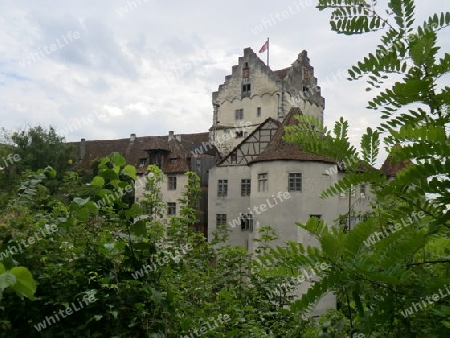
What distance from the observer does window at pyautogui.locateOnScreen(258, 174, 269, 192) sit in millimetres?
21469

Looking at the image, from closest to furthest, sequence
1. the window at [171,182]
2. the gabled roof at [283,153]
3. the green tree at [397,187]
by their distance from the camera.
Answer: the green tree at [397,187], the gabled roof at [283,153], the window at [171,182]

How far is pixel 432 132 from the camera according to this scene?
106cm

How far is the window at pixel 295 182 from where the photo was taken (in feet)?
67.2

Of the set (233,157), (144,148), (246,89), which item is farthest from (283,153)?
(144,148)

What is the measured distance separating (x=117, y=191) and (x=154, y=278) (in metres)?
0.81

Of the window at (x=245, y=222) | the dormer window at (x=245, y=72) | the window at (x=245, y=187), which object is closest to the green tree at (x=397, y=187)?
the window at (x=245, y=222)

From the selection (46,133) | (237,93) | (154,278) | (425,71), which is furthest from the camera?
(46,133)

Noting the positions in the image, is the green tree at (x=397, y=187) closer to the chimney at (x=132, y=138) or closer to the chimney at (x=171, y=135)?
the chimney at (x=171, y=135)

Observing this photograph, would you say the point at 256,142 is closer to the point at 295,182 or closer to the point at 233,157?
the point at 233,157

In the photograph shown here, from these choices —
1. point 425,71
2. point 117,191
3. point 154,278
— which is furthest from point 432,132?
point 154,278

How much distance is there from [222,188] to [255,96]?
730 centimetres

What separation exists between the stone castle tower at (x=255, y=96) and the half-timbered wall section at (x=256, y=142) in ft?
10.4

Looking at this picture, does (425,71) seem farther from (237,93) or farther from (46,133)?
(46,133)

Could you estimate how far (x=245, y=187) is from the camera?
2566 cm
